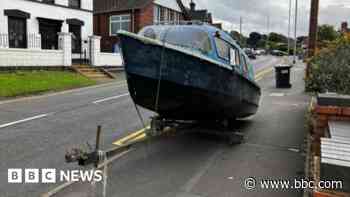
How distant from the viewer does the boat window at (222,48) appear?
21.0ft

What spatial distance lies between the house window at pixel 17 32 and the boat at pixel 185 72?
58.4 ft

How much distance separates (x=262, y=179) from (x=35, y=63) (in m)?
17.7

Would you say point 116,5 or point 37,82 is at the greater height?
point 116,5

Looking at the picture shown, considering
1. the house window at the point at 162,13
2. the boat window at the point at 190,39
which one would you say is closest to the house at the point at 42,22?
the house window at the point at 162,13

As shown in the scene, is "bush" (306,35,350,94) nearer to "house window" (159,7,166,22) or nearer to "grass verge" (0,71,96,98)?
"grass verge" (0,71,96,98)

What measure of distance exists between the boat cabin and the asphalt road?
1.80 meters

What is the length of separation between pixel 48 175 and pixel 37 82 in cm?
1242

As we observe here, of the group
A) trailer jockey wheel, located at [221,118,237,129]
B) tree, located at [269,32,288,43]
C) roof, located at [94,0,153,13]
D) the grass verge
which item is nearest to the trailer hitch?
trailer jockey wheel, located at [221,118,237,129]

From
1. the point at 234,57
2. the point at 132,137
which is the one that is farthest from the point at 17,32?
the point at 234,57

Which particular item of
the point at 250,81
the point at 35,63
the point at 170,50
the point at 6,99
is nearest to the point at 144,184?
the point at 170,50

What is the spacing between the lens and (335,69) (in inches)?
288

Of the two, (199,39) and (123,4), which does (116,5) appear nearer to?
(123,4)

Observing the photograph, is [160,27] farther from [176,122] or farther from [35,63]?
[35,63]

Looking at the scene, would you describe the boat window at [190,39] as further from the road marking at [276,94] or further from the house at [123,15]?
the house at [123,15]
